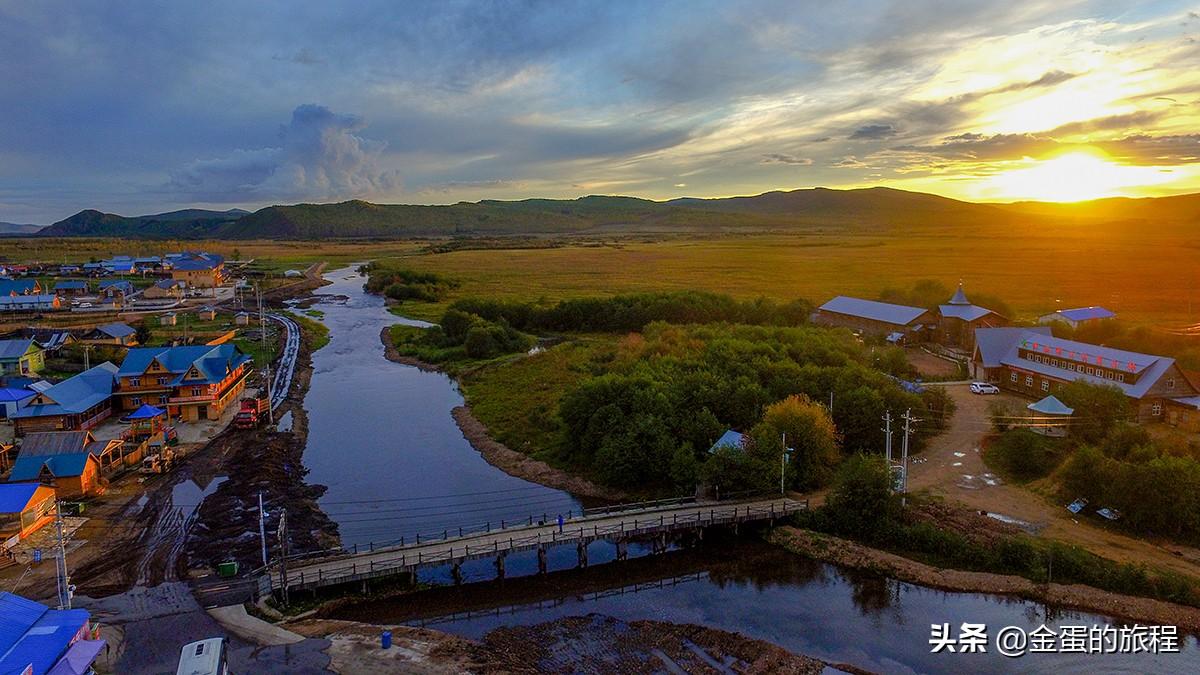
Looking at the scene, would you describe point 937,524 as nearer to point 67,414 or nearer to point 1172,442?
point 1172,442

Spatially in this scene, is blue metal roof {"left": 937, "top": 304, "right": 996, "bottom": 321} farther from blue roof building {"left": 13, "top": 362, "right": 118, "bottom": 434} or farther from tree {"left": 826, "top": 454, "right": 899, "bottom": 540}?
blue roof building {"left": 13, "top": 362, "right": 118, "bottom": 434}

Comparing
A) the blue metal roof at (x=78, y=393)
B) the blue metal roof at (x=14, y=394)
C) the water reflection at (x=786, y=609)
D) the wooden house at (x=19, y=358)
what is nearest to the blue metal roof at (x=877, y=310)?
the water reflection at (x=786, y=609)

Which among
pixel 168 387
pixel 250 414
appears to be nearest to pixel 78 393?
pixel 168 387

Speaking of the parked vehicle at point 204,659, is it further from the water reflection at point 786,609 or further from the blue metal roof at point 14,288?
the blue metal roof at point 14,288

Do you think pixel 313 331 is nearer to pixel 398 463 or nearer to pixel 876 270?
pixel 398 463

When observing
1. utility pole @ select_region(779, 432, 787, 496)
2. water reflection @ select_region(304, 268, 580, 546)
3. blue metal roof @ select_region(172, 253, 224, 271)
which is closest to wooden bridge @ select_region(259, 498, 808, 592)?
utility pole @ select_region(779, 432, 787, 496)

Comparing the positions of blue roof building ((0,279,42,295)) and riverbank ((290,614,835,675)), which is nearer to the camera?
riverbank ((290,614,835,675))

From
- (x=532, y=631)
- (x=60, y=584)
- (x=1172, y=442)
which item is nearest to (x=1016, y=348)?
(x=1172, y=442)
